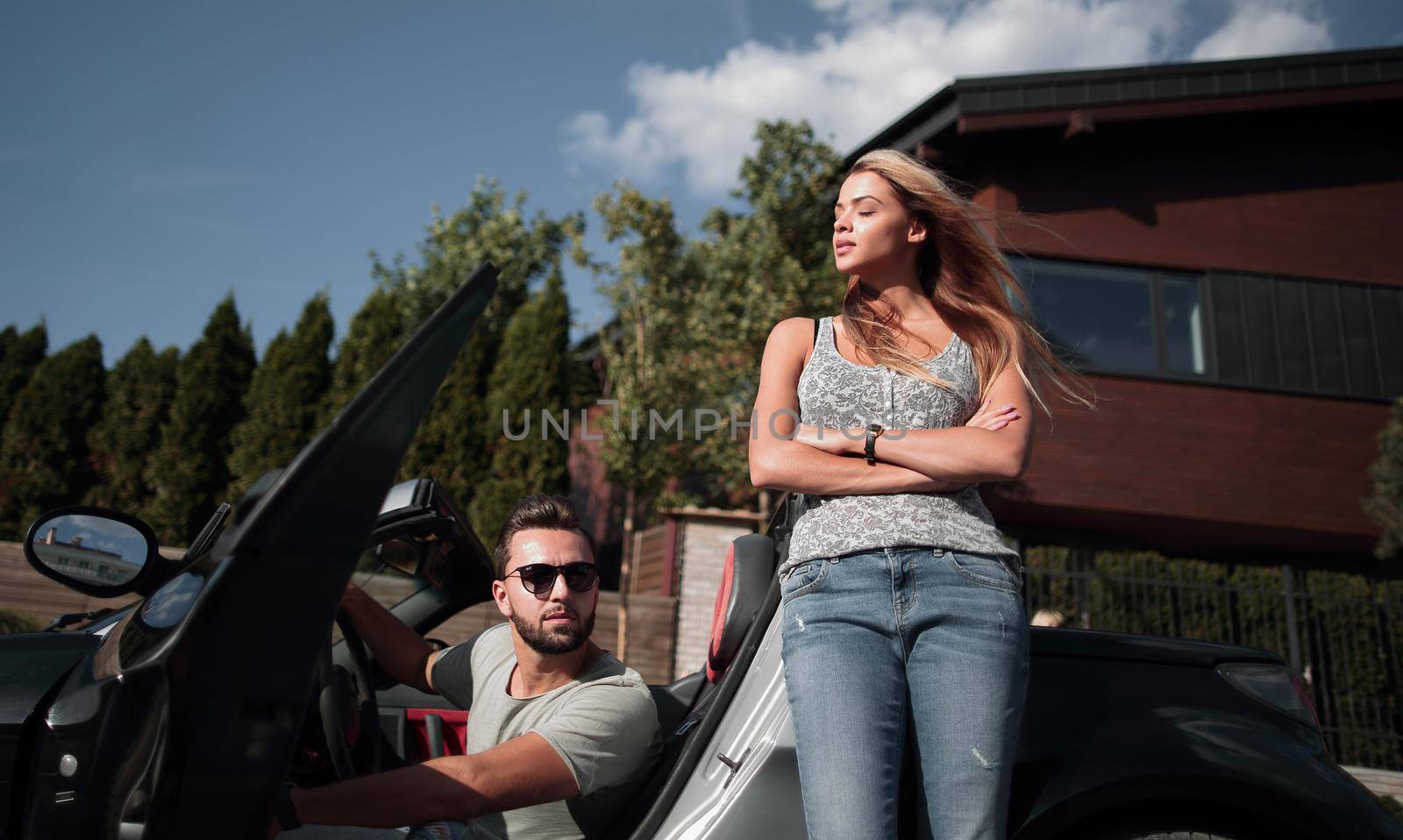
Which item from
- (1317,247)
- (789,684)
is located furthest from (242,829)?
(1317,247)

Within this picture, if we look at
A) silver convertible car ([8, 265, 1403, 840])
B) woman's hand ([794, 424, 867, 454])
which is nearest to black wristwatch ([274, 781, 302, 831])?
silver convertible car ([8, 265, 1403, 840])

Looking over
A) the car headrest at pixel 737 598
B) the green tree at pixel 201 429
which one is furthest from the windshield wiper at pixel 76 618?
the green tree at pixel 201 429

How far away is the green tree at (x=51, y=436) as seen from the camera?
11.1 m

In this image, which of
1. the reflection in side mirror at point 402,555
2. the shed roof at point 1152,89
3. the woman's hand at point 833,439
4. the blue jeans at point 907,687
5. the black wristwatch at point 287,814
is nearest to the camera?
the black wristwatch at point 287,814

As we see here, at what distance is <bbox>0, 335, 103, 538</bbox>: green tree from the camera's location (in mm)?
11078

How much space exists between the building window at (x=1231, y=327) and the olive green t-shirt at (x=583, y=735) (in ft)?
33.7

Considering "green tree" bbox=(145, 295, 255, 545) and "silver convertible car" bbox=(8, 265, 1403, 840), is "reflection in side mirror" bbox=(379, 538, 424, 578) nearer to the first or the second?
"silver convertible car" bbox=(8, 265, 1403, 840)

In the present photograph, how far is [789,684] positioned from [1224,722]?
930 mm

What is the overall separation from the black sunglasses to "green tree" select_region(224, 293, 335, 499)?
33.0 feet

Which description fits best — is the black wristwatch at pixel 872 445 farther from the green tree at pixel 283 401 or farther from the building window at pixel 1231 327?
the green tree at pixel 283 401

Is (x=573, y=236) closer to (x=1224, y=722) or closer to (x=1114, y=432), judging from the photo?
(x=1114, y=432)

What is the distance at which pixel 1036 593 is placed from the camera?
8906 mm

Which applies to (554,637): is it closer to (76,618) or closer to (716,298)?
(76,618)

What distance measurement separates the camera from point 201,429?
1153cm
